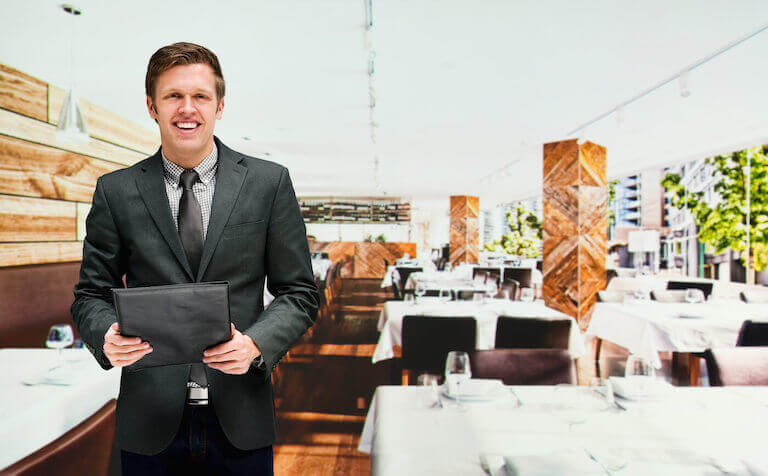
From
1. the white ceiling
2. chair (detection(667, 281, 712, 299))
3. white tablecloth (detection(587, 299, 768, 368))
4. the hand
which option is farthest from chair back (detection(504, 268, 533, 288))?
the hand

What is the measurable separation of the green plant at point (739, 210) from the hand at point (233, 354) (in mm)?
7762

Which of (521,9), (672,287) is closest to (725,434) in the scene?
(521,9)

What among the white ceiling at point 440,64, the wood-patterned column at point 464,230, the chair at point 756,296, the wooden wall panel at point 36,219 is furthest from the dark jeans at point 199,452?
the wood-patterned column at point 464,230

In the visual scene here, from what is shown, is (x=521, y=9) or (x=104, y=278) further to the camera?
(x=521, y=9)

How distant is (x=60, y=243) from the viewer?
4.93 metres

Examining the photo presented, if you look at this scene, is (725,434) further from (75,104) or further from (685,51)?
(75,104)

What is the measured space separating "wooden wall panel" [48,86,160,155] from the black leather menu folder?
4771mm

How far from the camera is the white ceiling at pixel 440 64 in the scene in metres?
3.27

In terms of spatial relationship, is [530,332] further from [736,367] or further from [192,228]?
[192,228]

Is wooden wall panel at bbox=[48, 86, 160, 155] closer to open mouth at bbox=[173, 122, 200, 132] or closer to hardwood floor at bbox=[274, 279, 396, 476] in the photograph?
hardwood floor at bbox=[274, 279, 396, 476]

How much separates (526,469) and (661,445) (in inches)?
18.1

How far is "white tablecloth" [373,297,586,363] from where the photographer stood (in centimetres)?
383

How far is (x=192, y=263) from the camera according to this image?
3.52 ft

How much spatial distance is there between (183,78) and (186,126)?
0.10 metres
